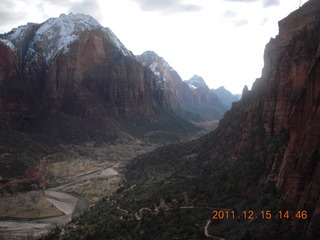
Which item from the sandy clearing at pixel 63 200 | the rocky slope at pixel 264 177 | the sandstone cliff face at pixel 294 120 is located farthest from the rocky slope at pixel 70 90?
the sandstone cliff face at pixel 294 120

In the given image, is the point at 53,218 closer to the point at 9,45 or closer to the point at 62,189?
the point at 62,189

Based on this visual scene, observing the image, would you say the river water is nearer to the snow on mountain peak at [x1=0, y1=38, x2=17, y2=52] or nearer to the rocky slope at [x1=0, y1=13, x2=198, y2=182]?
the rocky slope at [x1=0, y1=13, x2=198, y2=182]

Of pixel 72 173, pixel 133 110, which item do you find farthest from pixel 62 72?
pixel 72 173

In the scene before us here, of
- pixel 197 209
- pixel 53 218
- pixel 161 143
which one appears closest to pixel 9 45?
pixel 161 143

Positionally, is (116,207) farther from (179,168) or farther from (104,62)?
(104,62)
